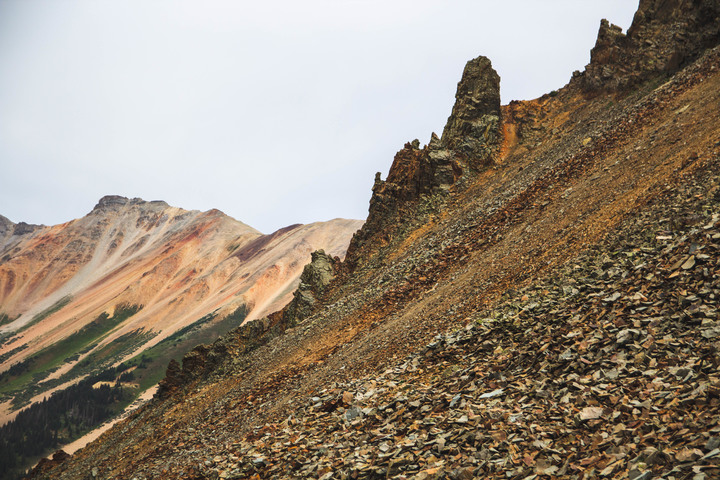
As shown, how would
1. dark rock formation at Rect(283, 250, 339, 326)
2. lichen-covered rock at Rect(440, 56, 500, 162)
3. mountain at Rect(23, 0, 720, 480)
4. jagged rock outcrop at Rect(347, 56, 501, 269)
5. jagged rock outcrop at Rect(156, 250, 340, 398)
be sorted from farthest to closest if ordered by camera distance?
lichen-covered rock at Rect(440, 56, 500, 162) → jagged rock outcrop at Rect(347, 56, 501, 269) → jagged rock outcrop at Rect(156, 250, 340, 398) → dark rock formation at Rect(283, 250, 339, 326) → mountain at Rect(23, 0, 720, 480)

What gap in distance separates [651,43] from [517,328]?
151 ft

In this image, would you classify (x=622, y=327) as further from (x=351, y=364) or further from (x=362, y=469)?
(x=351, y=364)

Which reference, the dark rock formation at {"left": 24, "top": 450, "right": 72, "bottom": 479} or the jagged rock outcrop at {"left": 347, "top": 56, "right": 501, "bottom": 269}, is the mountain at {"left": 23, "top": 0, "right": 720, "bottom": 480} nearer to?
the jagged rock outcrop at {"left": 347, "top": 56, "right": 501, "bottom": 269}

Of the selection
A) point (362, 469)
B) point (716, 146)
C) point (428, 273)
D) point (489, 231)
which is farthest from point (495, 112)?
point (362, 469)

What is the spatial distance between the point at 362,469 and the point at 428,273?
20110 millimetres

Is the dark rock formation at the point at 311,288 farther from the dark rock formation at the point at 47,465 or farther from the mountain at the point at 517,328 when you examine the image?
the dark rock formation at the point at 47,465

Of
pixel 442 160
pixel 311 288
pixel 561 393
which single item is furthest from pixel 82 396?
pixel 561 393

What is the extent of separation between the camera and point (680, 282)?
11.2 m

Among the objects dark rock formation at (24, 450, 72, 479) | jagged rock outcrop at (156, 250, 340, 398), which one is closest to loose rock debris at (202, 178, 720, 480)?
jagged rock outcrop at (156, 250, 340, 398)

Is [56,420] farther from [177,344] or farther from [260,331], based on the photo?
[260,331]

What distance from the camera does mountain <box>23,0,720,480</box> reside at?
8375 millimetres

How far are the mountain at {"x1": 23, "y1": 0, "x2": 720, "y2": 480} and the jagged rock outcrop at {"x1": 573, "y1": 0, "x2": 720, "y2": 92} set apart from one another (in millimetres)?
203

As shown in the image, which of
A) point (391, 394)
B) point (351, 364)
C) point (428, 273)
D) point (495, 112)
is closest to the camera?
point (391, 394)

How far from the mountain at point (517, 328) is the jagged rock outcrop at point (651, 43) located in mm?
203
